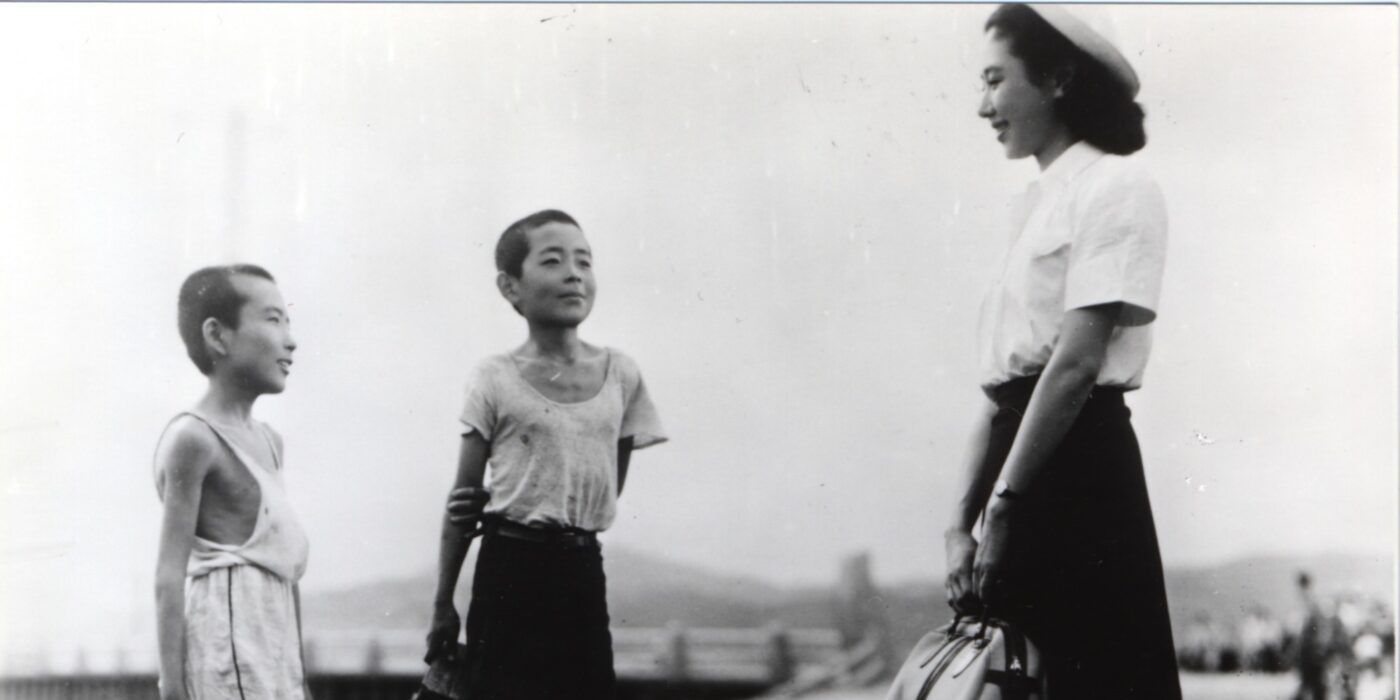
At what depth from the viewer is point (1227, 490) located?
313cm

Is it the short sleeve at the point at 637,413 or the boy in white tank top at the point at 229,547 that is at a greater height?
the short sleeve at the point at 637,413

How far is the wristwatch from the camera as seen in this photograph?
2.44 metres

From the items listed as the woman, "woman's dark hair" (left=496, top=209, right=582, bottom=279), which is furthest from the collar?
"woman's dark hair" (left=496, top=209, right=582, bottom=279)

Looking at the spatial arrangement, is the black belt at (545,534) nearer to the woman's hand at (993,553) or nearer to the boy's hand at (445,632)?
the boy's hand at (445,632)

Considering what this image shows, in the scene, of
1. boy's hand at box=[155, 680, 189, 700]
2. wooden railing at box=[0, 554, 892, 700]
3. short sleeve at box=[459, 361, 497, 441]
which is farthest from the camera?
wooden railing at box=[0, 554, 892, 700]

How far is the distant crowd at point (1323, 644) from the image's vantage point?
3.25m

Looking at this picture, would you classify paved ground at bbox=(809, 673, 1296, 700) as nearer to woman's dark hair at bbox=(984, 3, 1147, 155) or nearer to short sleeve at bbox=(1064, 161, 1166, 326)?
short sleeve at bbox=(1064, 161, 1166, 326)

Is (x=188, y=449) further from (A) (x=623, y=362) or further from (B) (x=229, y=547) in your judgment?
(A) (x=623, y=362)

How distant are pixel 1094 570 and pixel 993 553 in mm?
190

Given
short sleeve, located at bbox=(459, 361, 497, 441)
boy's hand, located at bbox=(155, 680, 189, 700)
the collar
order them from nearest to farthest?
the collar < boy's hand, located at bbox=(155, 680, 189, 700) < short sleeve, located at bbox=(459, 361, 497, 441)

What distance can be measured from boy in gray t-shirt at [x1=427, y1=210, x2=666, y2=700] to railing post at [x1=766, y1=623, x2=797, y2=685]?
500 mm

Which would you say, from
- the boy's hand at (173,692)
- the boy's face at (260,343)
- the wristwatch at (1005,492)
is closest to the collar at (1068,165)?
the wristwatch at (1005,492)

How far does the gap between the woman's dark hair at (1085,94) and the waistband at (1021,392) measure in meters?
0.50

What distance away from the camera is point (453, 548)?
305 cm
